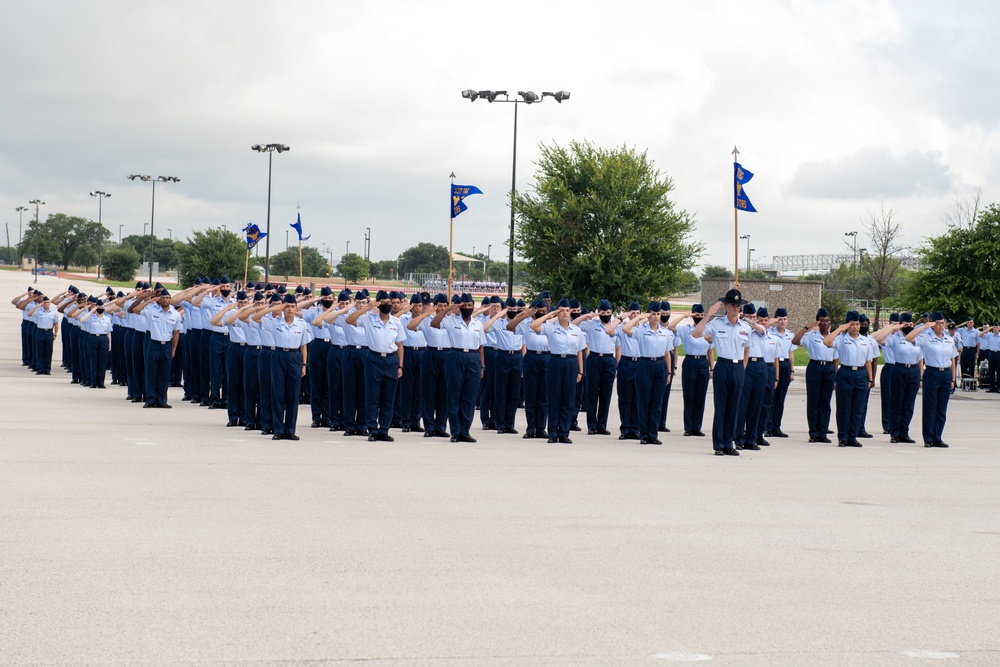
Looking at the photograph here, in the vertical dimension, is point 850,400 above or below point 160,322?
below

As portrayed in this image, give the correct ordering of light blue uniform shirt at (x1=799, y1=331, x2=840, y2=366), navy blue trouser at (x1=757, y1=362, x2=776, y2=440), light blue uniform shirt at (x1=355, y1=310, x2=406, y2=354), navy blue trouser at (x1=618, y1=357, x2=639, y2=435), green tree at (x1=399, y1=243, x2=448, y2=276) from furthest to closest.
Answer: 1. green tree at (x1=399, y1=243, x2=448, y2=276)
2. light blue uniform shirt at (x1=799, y1=331, x2=840, y2=366)
3. navy blue trouser at (x1=618, y1=357, x2=639, y2=435)
4. navy blue trouser at (x1=757, y1=362, x2=776, y2=440)
5. light blue uniform shirt at (x1=355, y1=310, x2=406, y2=354)

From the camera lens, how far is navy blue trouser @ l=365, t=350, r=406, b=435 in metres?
13.7

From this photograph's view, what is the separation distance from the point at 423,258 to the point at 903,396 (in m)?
146

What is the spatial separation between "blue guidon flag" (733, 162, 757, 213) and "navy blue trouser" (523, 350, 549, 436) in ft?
56.9

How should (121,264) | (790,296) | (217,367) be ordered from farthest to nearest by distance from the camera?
1. (121,264)
2. (790,296)
3. (217,367)

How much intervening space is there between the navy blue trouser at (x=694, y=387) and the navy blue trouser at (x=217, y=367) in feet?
20.0

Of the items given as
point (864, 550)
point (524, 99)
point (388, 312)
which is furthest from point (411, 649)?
point (524, 99)

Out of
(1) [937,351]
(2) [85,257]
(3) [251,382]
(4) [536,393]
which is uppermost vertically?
(2) [85,257]

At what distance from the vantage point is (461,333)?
46.4 feet

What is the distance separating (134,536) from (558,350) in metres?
8.02

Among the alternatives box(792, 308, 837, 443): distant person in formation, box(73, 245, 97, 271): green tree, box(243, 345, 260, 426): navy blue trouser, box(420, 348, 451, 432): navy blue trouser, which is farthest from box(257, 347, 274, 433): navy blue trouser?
box(73, 245, 97, 271): green tree

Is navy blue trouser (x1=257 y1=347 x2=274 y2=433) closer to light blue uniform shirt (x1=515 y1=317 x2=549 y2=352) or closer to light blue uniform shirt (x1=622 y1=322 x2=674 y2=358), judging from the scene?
light blue uniform shirt (x1=515 y1=317 x2=549 y2=352)

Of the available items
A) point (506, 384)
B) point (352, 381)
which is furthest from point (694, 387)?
point (352, 381)

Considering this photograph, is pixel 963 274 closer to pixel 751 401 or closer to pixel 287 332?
pixel 751 401
